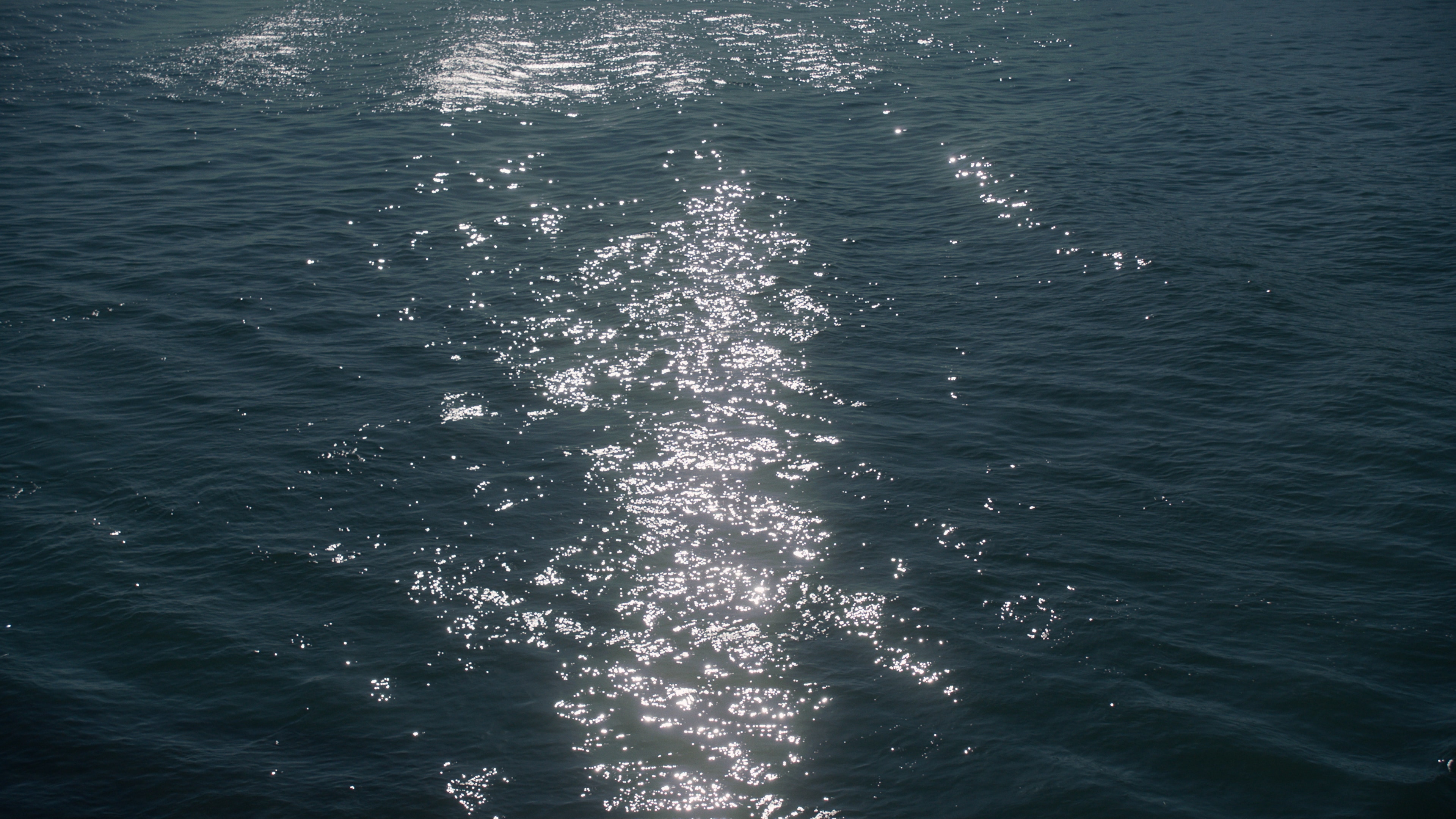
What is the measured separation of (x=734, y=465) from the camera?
20156 mm

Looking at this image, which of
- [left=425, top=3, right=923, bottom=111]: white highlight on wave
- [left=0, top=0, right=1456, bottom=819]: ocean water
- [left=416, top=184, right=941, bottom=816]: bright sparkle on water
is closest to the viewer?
[left=0, top=0, right=1456, bottom=819]: ocean water

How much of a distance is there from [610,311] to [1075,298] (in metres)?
10.7

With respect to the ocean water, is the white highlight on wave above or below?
above

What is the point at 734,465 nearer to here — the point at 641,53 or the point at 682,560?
the point at 682,560

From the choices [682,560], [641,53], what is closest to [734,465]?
[682,560]

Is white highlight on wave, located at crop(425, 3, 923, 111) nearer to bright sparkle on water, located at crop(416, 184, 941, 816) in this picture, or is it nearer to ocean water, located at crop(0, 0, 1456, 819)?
ocean water, located at crop(0, 0, 1456, 819)

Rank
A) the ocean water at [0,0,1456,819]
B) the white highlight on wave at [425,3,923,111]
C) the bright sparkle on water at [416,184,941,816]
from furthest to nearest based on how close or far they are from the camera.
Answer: the white highlight on wave at [425,3,923,111] → the bright sparkle on water at [416,184,941,816] → the ocean water at [0,0,1456,819]

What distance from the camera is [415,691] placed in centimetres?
1516

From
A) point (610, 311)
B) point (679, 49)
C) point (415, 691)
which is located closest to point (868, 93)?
point (679, 49)

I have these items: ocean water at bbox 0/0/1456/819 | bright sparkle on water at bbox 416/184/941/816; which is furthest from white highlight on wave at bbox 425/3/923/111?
bright sparkle on water at bbox 416/184/941/816

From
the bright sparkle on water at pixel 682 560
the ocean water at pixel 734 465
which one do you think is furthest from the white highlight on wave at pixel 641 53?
the bright sparkle on water at pixel 682 560

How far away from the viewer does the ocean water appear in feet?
46.6

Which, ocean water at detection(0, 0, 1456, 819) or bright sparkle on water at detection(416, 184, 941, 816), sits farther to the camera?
bright sparkle on water at detection(416, 184, 941, 816)

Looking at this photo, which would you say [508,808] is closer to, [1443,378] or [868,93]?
[1443,378]
